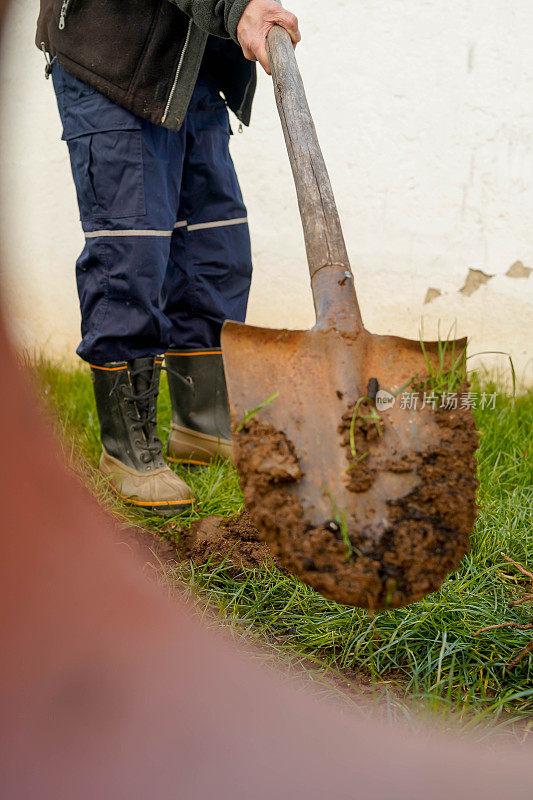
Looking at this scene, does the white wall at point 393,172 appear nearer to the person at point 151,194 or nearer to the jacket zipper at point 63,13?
the person at point 151,194

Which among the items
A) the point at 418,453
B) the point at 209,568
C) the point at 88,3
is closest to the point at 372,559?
the point at 418,453

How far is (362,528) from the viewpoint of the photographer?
1.04m

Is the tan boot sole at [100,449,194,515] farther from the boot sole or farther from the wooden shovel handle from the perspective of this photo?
the wooden shovel handle

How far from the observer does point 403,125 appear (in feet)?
10.1

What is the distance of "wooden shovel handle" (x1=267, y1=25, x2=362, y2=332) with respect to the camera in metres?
1.25

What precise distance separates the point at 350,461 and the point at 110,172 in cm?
122

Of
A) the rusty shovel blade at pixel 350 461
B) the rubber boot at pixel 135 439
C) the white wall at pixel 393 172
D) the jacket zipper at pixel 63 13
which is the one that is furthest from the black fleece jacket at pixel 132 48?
the white wall at pixel 393 172

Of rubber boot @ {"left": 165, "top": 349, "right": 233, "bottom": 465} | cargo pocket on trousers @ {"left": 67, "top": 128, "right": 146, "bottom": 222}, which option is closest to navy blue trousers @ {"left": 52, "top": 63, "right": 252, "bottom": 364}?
cargo pocket on trousers @ {"left": 67, "top": 128, "right": 146, "bottom": 222}

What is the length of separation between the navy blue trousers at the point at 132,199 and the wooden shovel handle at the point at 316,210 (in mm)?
611

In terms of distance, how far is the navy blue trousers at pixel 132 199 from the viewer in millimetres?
1869

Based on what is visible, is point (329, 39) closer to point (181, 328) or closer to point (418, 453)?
point (181, 328)

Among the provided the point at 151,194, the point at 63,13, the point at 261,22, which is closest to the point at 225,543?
the point at 151,194

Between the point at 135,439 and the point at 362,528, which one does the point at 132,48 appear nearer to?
the point at 135,439

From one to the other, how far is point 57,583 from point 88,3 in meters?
1.78
